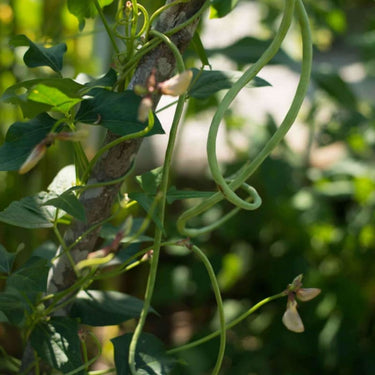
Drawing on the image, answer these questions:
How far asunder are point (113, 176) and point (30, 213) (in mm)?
60

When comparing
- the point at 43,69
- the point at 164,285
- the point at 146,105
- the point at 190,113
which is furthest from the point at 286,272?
the point at 146,105

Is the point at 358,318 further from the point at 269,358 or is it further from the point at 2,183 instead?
the point at 2,183

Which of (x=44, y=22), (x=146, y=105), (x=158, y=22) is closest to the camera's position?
(x=146, y=105)

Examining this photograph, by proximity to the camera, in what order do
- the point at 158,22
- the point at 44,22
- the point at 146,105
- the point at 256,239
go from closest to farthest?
the point at 146,105
the point at 158,22
the point at 44,22
the point at 256,239

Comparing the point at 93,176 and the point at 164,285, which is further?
the point at 164,285

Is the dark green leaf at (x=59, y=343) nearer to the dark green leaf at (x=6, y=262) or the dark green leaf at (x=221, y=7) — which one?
the dark green leaf at (x=6, y=262)

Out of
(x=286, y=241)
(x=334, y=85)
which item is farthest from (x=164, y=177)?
(x=286, y=241)

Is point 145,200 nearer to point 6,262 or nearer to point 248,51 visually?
point 6,262

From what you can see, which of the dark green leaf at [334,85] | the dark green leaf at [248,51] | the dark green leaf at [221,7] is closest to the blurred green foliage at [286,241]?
the dark green leaf at [334,85]

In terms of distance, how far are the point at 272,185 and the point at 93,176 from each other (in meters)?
0.75

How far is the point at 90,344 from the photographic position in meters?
1.35

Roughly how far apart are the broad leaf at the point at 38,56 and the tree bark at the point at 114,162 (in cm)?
5

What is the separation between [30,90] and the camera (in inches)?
14.3

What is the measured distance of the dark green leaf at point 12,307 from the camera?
0.43m
